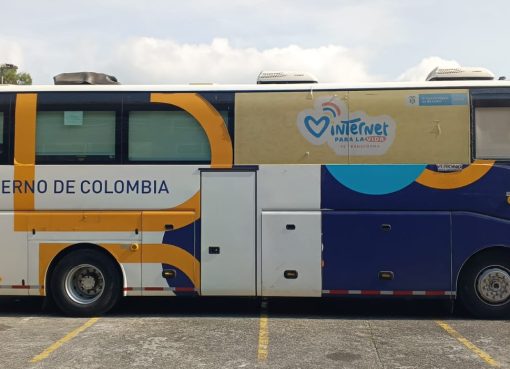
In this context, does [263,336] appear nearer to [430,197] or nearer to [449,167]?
[430,197]

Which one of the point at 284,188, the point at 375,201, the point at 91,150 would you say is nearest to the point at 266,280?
the point at 284,188

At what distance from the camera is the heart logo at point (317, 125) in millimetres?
7699

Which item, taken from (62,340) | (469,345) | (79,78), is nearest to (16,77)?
(79,78)

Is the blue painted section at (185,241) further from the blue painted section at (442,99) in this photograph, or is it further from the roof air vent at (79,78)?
the blue painted section at (442,99)

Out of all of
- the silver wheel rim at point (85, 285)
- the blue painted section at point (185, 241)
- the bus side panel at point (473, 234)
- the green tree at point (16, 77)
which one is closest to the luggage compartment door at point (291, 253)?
the blue painted section at point (185, 241)

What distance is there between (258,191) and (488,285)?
346 centimetres

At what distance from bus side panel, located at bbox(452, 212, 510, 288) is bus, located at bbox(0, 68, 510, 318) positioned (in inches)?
0.7

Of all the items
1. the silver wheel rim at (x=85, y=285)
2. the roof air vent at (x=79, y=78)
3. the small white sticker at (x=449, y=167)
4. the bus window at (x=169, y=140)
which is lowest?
the silver wheel rim at (x=85, y=285)

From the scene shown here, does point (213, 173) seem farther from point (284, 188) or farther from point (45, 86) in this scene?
point (45, 86)

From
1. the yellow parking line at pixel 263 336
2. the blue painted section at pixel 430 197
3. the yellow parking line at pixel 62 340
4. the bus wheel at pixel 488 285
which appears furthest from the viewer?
the bus wheel at pixel 488 285

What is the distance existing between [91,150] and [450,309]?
18.8ft

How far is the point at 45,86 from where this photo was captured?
798 cm

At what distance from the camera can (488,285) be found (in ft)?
24.9

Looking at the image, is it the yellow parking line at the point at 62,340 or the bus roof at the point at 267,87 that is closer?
the yellow parking line at the point at 62,340
